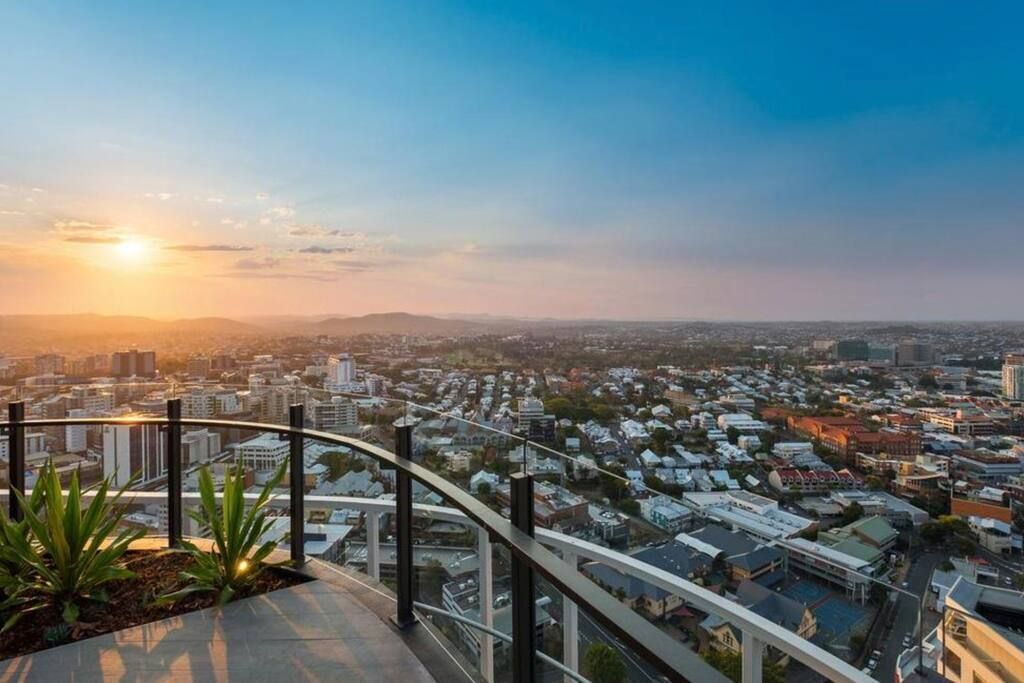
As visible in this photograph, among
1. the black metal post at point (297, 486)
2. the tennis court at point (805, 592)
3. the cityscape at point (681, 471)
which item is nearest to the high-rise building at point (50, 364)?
the cityscape at point (681, 471)

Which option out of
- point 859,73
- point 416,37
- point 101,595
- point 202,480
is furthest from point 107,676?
point 859,73

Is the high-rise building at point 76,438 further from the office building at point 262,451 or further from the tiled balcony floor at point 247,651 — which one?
the tiled balcony floor at point 247,651

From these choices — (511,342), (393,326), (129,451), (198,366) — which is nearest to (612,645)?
(129,451)

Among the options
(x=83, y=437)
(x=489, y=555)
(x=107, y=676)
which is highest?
(x=83, y=437)

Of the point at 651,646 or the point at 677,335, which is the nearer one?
the point at 651,646

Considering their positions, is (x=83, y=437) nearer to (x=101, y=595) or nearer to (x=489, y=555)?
(x=101, y=595)

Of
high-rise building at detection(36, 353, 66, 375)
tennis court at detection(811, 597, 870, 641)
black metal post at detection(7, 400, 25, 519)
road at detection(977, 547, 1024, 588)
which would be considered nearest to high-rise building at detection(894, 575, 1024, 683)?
tennis court at detection(811, 597, 870, 641)
